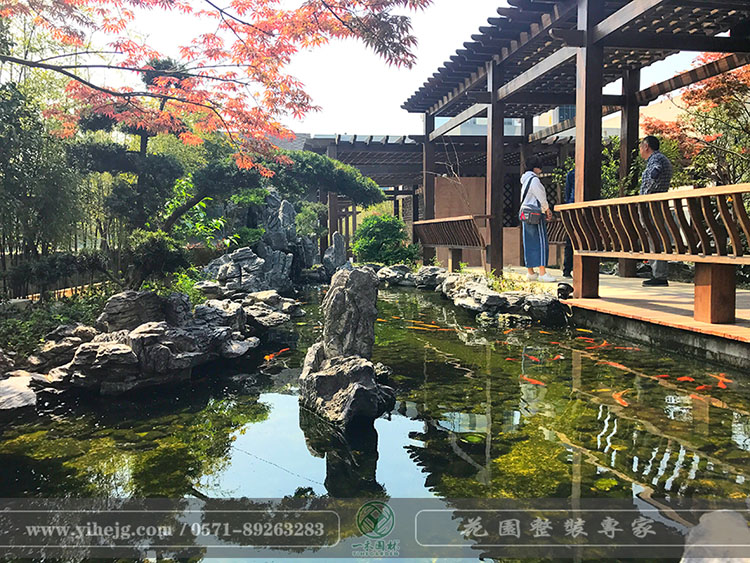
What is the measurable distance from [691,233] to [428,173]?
29.4 ft

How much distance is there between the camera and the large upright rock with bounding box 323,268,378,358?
405cm

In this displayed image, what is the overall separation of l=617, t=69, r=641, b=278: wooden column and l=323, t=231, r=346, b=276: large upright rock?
7.12 m

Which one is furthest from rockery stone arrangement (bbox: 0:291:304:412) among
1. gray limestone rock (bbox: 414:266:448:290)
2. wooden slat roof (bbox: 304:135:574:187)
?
wooden slat roof (bbox: 304:135:574:187)

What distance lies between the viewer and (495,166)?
898 centimetres

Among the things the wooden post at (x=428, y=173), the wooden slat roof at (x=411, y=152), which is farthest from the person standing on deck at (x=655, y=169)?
the wooden slat roof at (x=411, y=152)

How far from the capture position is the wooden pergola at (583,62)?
5.74 m

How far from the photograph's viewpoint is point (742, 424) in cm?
294

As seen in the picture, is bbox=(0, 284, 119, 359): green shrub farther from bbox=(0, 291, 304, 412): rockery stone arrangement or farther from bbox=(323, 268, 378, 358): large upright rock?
bbox=(323, 268, 378, 358): large upright rock

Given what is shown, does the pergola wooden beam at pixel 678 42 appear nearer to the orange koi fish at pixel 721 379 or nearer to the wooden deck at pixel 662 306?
the wooden deck at pixel 662 306

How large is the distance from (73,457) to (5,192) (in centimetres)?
443

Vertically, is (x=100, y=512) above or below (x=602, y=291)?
below

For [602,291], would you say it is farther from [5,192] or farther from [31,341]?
[5,192]

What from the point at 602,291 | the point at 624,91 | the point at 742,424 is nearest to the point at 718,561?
the point at 742,424

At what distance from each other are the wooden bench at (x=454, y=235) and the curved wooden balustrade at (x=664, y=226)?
2.95m
